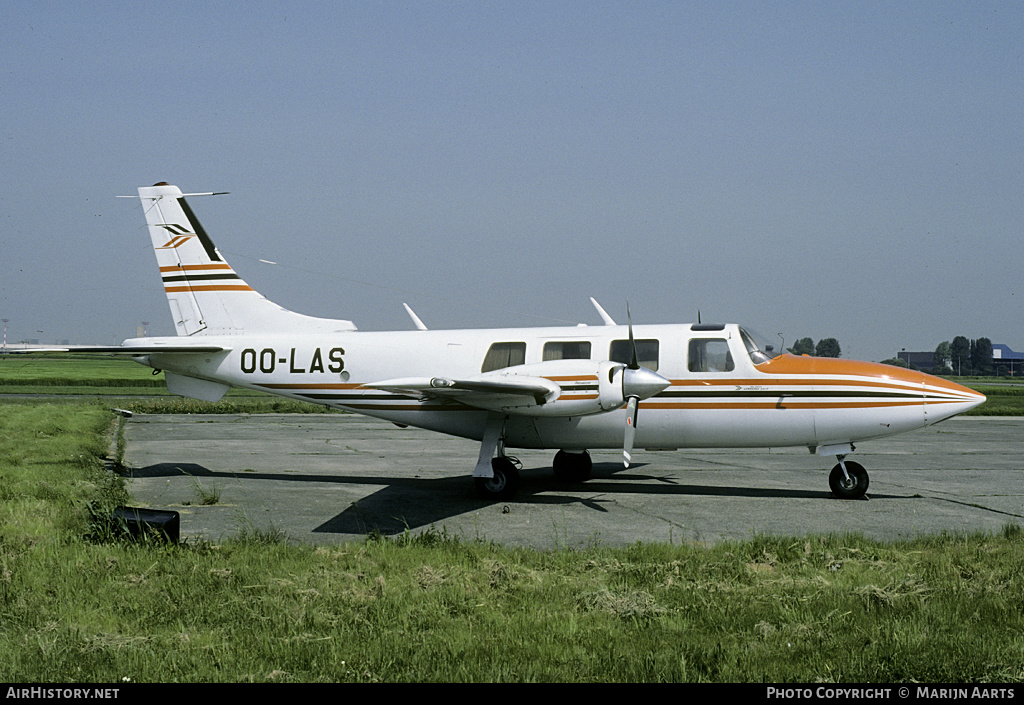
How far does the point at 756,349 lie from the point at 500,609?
9.03 meters

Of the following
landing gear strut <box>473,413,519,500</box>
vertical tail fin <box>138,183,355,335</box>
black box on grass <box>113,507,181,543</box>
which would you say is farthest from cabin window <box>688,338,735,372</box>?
black box on grass <box>113,507,181,543</box>

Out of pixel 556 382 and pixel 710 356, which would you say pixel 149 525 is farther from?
pixel 710 356

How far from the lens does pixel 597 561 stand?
9.16m

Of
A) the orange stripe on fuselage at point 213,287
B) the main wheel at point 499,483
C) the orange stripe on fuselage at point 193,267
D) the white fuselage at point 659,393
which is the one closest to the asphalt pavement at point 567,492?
the main wheel at point 499,483

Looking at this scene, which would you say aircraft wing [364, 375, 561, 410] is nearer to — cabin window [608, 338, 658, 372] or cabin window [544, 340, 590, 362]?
cabin window [544, 340, 590, 362]

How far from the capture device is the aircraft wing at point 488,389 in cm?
1276

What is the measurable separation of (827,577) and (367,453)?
15.6 metres

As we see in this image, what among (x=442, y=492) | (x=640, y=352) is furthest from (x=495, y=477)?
(x=640, y=352)

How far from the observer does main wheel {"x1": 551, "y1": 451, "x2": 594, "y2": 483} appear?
56.6 ft

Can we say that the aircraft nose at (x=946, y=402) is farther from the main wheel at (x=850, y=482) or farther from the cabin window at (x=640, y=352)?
the cabin window at (x=640, y=352)

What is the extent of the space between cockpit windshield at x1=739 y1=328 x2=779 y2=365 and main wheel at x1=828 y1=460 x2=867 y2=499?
2.20 meters

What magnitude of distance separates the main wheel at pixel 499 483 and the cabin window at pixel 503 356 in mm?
1909
